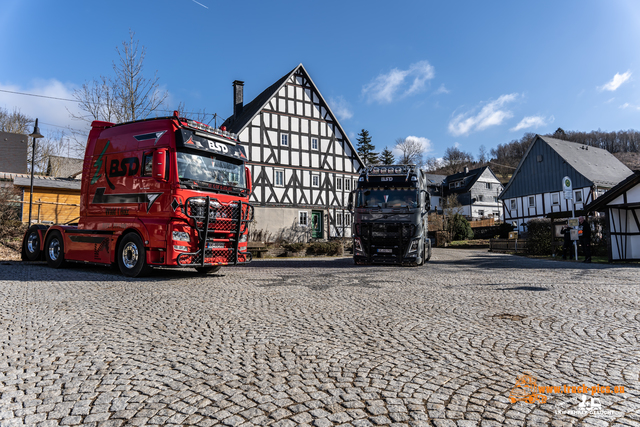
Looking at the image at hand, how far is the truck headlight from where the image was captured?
921 centimetres

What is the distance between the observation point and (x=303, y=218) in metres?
31.4

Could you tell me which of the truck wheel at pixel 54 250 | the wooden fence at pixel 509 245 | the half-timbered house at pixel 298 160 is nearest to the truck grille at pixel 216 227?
the truck wheel at pixel 54 250

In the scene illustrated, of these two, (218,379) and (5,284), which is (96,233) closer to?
(5,284)

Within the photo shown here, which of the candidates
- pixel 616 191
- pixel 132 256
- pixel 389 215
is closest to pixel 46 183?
pixel 132 256

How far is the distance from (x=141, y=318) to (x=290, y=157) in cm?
2640

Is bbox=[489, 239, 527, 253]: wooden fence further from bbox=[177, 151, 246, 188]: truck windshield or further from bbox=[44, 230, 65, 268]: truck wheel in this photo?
bbox=[44, 230, 65, 268]: truck wheel

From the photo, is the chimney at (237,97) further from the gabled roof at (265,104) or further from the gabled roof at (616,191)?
the gabled roof at (616,191)

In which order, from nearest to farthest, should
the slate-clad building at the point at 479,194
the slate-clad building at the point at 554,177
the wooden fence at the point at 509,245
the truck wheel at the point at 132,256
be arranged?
the truck wheel at the point at 132,256 < the wooden fence at the point at 509,245 < the slate-clad building at the point at 554,177 < the slate-clad building at the point at 479,194

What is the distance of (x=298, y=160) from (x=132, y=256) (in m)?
22.5

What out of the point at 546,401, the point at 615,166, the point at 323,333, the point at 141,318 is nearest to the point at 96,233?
the point at 141,318

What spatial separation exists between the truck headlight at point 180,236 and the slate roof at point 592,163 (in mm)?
37835

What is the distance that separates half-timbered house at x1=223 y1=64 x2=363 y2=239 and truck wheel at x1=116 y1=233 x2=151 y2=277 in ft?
60.2

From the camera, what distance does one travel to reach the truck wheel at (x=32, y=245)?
41.5ft

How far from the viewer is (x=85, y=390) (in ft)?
10.1
